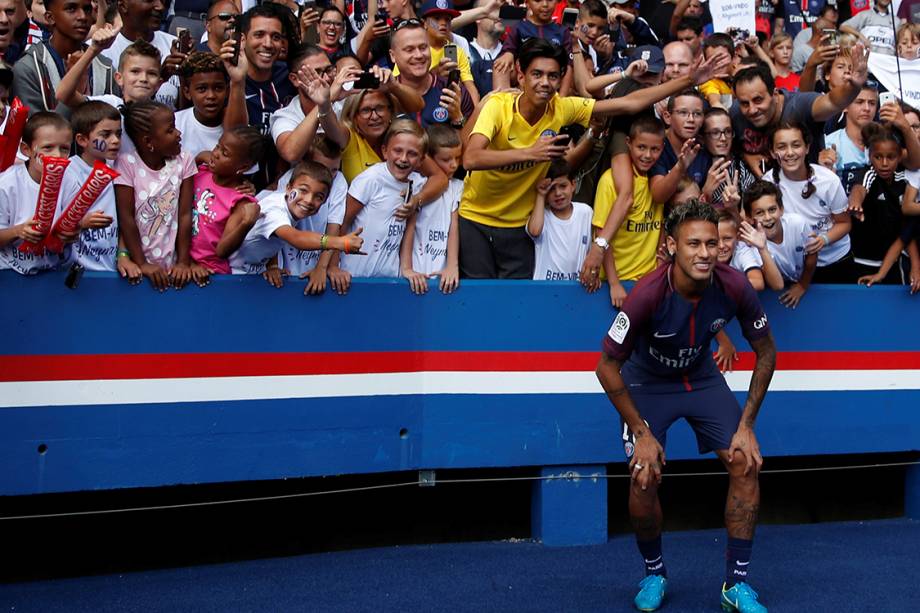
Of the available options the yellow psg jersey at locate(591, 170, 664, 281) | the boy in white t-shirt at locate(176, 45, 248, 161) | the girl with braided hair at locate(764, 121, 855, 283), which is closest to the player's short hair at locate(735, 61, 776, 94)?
the girl with braided hair at locate(764, 121, 855, 283)

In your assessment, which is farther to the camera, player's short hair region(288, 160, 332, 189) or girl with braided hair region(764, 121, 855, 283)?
girl with braided hair region(764, 121, 855, 283)

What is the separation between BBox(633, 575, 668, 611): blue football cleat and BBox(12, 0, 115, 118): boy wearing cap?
3.93m

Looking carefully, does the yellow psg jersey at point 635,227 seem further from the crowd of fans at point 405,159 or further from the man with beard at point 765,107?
the man with beard at point 765,107

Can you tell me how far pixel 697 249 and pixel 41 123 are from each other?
3.21 m

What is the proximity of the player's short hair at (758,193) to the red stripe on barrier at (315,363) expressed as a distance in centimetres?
93

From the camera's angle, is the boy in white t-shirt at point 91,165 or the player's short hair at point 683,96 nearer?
the boy in white t-shirt at point 91,165

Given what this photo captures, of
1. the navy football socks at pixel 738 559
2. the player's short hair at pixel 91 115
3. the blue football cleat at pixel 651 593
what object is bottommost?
the blue football cleat at pixel 651 593

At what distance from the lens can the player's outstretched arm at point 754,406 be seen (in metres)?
5.64

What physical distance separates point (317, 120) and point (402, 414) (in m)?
1.70

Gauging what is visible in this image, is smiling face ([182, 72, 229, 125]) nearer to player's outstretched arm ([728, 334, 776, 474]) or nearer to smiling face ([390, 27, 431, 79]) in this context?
smiling face ([390, 27, 431, 79])

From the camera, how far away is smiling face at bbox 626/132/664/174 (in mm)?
7066

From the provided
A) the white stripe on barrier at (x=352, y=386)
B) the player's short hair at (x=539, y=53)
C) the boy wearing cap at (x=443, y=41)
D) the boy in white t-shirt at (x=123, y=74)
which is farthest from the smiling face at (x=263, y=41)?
the white stripe on barrier at (x=352, y=386)

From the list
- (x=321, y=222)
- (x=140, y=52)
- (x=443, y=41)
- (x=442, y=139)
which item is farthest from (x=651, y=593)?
(x=443, y=41)

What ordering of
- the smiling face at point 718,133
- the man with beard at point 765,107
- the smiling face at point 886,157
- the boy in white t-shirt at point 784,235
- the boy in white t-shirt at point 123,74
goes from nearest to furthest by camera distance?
the boy in white t-shirt at point 123,74, the boy in white t-shirt at point 784,235, the smiling face at point 718,133, the man with beard at point 765,107, the smiling face at point 886,157
